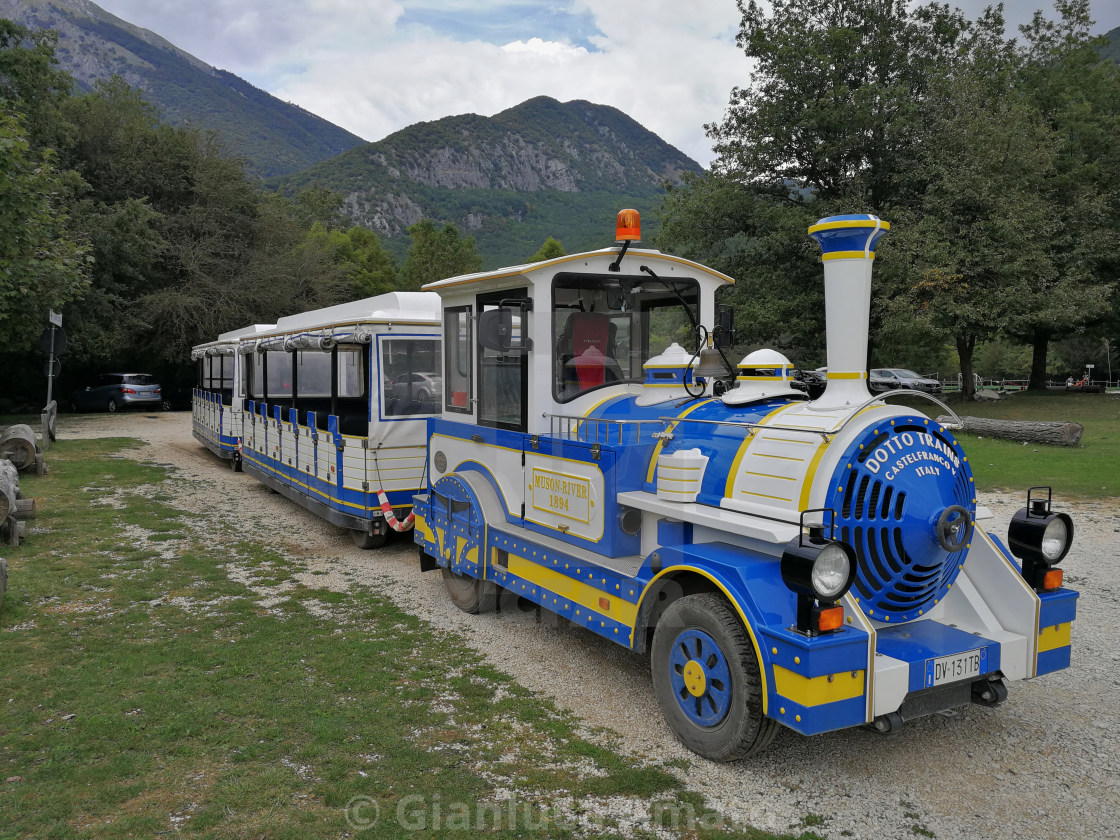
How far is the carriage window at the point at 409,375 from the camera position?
27.8ft

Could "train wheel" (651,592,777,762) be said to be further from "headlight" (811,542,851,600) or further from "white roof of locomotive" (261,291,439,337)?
"white roof of locomotive" (261,291,439,337)

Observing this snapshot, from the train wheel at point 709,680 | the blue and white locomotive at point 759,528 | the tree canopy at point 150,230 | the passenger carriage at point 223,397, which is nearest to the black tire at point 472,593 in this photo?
the blue and white locomotive at point 759,528

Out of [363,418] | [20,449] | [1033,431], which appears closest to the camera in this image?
[363,418]

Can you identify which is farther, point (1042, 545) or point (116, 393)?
point (116, 393)

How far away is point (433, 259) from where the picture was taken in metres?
50.6

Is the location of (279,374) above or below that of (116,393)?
above

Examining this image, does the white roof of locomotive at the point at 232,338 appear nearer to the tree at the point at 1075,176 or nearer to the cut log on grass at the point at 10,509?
the cut log on grass at the point at 10,509

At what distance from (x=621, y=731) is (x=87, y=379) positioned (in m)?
30.1

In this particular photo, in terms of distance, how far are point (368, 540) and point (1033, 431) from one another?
14410 millimetres

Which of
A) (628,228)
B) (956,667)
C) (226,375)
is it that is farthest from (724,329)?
Answer: (226,375)

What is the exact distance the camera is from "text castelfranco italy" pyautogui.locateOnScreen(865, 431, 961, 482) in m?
3.77

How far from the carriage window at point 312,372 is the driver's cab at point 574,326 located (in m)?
6.24

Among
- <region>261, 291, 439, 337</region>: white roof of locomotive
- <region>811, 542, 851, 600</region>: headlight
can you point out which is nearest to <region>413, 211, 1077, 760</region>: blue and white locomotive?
<region>811, 542, 851, 600</region>: headlight

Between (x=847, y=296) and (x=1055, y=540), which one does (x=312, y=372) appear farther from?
(x=1055, y=540)
